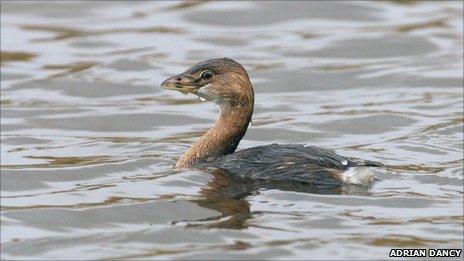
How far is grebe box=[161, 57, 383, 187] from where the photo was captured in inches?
473

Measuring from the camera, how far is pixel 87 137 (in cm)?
1491

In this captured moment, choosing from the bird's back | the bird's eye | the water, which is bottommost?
the water

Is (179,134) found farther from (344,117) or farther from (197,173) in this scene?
(197,173)

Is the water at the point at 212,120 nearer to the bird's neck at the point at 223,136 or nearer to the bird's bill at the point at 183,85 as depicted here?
the bird's neck at the point at 223,136

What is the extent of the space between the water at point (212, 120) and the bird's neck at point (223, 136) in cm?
25

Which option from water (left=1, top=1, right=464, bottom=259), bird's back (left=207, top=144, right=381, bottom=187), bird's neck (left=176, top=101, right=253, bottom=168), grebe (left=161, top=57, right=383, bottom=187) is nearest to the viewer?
water (left=1, top=1, right=464, bottom=259)

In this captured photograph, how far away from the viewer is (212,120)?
15898 millimetres

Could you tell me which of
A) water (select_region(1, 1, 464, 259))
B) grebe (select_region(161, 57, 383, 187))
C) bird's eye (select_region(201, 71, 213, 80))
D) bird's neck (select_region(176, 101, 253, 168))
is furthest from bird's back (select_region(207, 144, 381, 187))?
bird's eye (select_region(201, 71, 213, 80))

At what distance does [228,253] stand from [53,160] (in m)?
3.79

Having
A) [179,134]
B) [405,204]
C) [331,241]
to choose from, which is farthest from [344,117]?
[331,241]

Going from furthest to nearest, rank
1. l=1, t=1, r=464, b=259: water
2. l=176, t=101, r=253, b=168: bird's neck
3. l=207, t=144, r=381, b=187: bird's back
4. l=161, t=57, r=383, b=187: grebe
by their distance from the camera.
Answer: l=176, t=101, r=253, b=168: bird's neck
l=161, t=57, r=383, b=187: grebe
l=207, t=144, r=381, b=187: bird's back
l=1, t=1, r=464, b=259: water

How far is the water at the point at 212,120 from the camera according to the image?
35.0ft

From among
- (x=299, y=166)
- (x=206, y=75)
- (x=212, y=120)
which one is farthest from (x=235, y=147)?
(x=212, y=120)

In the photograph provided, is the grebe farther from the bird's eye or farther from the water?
the water
